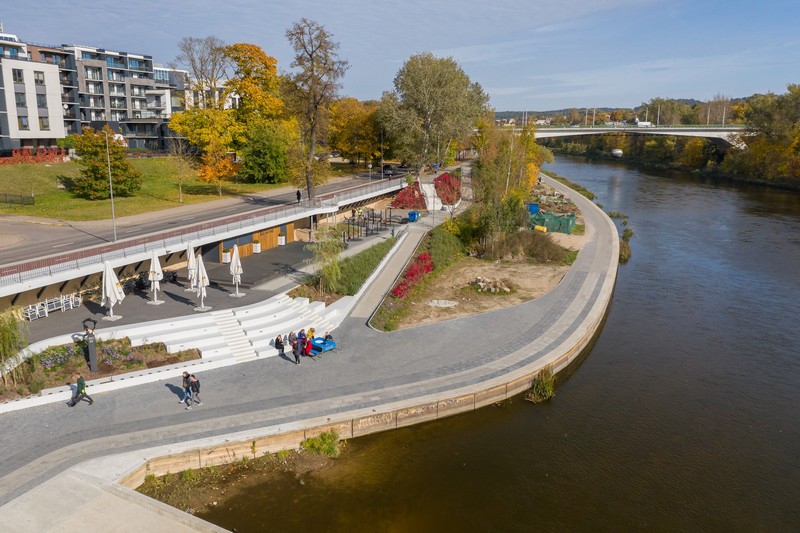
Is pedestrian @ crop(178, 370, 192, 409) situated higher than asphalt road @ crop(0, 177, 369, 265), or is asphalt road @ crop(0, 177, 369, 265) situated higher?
asphalt road @ crop(0, 177, 369, 265)

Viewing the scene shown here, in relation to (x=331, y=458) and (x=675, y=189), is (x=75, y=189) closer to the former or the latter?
(x=331, y=458)

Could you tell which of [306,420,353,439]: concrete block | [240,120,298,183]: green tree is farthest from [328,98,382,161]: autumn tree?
[306,420,353,439]: concrete block

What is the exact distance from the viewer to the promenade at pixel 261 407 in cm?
1391

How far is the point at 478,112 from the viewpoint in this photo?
76.9m

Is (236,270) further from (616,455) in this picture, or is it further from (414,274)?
(616,455)

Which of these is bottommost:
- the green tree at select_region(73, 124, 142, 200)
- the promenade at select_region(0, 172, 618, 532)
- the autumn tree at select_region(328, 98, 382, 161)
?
the promenade at select_region(0, 172, 618, 532)

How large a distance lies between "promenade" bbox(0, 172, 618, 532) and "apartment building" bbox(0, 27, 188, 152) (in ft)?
154

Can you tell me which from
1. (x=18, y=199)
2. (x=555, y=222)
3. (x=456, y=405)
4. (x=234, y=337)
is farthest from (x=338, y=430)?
(x=18, y=199)

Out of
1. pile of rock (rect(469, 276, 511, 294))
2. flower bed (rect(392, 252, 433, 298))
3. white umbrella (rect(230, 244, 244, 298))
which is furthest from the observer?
pile of rock (rect(469, 276, 511, 294))

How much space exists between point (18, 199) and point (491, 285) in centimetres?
3693

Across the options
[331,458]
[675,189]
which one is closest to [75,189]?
[331,458]

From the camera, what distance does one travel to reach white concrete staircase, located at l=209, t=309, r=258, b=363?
22.3 metres

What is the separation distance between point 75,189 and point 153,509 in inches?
1650

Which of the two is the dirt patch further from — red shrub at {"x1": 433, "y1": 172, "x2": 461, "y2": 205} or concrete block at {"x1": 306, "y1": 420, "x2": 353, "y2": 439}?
red shrub at {"x1": 433, "y1": 172, "x2": 461, "y2": 205}
